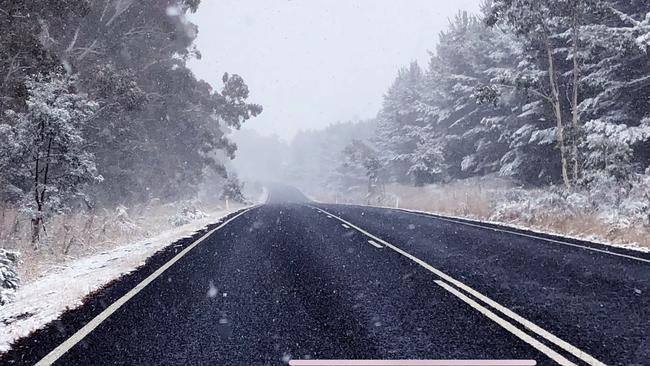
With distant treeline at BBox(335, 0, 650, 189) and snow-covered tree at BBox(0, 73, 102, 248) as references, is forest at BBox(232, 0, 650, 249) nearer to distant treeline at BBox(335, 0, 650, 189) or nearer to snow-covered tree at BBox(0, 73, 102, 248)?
distant treeline at BBox(335, 0, 650, 189)

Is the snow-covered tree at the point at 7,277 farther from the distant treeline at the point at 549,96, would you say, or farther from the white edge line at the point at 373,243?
the distant treeline at the point at 549,96

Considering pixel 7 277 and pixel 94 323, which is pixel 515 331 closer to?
pixel 94 323

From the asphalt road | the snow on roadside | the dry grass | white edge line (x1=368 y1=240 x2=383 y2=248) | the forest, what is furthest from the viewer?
the forest

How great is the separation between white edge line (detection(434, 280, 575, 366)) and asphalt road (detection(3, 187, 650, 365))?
11 millimetres

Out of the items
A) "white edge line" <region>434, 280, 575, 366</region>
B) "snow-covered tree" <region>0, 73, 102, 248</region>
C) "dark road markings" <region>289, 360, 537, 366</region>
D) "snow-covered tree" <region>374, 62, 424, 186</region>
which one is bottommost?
"white edge line" <region>434, 280, 575, 366</region>

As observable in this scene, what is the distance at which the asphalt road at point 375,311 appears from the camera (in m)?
3.94

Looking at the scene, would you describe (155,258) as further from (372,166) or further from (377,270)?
(372,166)

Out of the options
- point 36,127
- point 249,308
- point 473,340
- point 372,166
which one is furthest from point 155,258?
point 372,166

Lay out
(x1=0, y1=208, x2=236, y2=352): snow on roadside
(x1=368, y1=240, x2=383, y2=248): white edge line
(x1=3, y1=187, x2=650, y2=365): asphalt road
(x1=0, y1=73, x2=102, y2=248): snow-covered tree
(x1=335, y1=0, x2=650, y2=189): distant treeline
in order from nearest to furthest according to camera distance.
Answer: (x1=3, y1=187, x2=650, y2=365): asphalt road < (x1=0, y1=208, x2=236, y2=352): snow on roadside < (x1=368, y1=240, x2=383, y2=248): white edge line < (x1=0, y1=73, x2=102, y2=248): snow-covered tree < (x1=335, y1=0, x2=650, y2=189): distant treeline

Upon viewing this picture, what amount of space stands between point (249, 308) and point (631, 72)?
18.2 meters

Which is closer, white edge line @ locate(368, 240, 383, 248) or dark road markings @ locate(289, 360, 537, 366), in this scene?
dark road markings @ locate(289, 360, 537, 366)

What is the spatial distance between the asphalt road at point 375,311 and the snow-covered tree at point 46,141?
5.21m

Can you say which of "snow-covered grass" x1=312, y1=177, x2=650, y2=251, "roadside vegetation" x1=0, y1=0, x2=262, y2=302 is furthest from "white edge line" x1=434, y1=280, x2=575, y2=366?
"roadside vegetation" x1=0, y1=0, x2=262, y2=302

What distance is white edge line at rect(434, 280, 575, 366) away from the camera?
3749 mm
